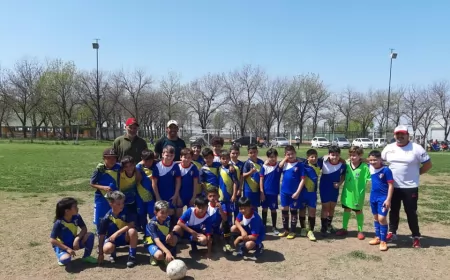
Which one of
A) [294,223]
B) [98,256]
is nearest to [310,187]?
[294,223]

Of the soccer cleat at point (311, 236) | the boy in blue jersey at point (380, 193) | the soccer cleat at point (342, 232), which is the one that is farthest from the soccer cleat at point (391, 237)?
the soccer cleat at point (311, 236)

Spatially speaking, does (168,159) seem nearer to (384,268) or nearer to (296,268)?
(296,268)

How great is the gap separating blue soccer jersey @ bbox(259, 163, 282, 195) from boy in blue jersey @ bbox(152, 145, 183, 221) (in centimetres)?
153

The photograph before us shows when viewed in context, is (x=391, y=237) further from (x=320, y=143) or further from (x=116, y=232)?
(x=320, y=143)

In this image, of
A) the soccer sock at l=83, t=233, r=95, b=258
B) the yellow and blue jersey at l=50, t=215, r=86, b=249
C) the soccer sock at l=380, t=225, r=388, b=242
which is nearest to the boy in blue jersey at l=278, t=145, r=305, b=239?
the soccer sock at l=380, t=225, r=388, b=242

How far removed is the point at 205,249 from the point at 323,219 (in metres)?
2.30

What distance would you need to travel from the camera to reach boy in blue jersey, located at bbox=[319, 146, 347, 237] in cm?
643

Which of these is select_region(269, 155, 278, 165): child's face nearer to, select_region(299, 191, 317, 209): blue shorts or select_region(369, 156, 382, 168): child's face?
select_region(299, 191, 317, 209): blue shorts

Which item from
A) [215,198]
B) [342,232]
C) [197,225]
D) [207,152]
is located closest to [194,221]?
[197,225]

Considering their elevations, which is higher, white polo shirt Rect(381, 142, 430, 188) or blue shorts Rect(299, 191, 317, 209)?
white polo shirt Rect(381, 142, 430, 188)

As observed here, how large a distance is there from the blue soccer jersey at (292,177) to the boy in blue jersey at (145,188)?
2.26 m

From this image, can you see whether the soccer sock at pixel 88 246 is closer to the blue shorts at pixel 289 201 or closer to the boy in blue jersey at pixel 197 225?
the boy in blue jersey at pixel 197 225

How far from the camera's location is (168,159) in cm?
580

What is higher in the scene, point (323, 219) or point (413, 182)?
point (413, 182)
